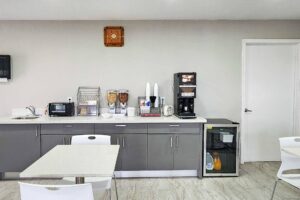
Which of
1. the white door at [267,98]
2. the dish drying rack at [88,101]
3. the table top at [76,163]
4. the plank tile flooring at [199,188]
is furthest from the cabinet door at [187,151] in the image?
the table top at [76,163]

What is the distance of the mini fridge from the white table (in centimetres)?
180

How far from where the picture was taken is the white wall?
417 centimetres

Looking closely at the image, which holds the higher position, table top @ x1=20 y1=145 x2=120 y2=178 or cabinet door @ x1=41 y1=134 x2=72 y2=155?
table top @ x1=20 y1=145 x2=120 y2=178

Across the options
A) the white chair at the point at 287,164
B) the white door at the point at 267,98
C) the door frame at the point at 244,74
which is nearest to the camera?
the white chair at the point at 287,164

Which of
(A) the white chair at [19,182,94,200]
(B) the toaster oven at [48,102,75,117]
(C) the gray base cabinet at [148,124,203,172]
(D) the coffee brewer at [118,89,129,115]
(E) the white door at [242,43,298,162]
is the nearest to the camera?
(A) the white chair at [19,182,94,200]

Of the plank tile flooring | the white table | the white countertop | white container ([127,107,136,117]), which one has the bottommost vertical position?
the plank tile flooring

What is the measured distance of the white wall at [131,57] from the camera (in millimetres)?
4172

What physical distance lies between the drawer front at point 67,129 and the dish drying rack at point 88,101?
47 centimetres

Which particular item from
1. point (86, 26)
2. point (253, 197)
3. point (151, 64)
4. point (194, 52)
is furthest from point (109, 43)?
point (253, 197)

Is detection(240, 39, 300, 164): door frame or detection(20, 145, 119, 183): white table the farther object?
detection(240, 39, 300, 164): door frame

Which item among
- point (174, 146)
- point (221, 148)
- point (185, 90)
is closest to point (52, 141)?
point (174, 146)

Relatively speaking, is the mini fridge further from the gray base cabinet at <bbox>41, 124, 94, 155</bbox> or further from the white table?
the white table

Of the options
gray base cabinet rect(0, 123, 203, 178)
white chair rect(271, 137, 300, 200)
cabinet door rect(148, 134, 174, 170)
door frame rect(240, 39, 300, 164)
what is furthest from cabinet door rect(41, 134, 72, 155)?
door frame rect(240, 39, 300, 164)

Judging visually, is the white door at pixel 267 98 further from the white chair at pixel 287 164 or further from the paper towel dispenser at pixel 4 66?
the paper towel dispenser at pixel 4 66
